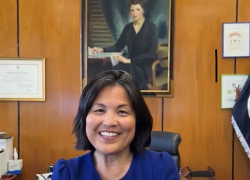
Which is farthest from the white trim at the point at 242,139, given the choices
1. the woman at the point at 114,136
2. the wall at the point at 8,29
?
the wall at the point at 8,29

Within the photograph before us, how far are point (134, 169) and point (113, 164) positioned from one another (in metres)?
0.08

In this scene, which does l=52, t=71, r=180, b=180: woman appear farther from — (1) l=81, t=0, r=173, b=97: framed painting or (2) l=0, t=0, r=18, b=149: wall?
(2) l=0, t=0, r=18, b=149: wall

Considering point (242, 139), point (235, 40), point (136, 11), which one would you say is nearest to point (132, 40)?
point (136, 11)

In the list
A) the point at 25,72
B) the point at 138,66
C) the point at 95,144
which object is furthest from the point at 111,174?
the point at 25,72

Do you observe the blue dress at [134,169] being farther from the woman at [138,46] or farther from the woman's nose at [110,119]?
the woman at [138,46]

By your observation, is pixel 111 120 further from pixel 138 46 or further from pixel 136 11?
pixel 136 11

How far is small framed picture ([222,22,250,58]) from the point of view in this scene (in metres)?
2.55

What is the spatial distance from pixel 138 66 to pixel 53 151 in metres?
1.16

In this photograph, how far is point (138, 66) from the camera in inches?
101

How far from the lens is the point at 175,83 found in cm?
258

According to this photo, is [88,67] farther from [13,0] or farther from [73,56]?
[13,0]

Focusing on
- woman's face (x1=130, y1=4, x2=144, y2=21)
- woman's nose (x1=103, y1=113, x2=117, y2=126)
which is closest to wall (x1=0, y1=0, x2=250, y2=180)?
woman's face (x1=130, y1=4, x2=144, y2=21)

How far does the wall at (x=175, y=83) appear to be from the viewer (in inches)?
101

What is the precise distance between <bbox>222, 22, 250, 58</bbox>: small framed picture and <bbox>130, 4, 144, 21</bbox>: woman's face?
79cm
